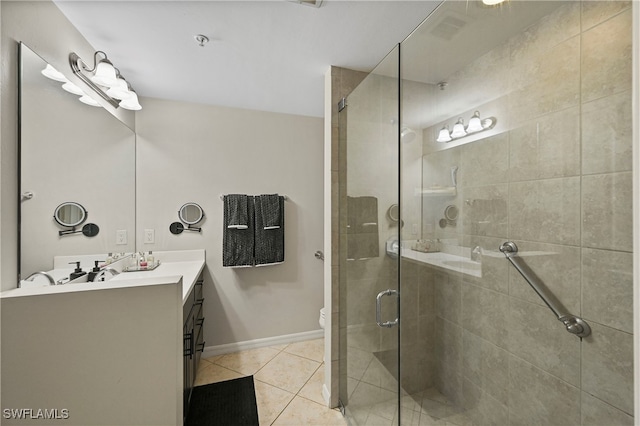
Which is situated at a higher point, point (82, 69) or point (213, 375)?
point (82, 69)

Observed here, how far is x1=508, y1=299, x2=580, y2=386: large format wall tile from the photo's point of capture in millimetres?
828

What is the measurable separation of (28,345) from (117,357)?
29 cm

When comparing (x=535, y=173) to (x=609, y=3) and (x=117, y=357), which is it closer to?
(x=609, y=3)

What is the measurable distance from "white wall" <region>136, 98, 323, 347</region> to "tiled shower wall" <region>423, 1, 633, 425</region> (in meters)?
1.73

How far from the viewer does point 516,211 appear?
0.93m

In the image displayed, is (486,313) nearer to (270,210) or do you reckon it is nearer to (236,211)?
(270,210)

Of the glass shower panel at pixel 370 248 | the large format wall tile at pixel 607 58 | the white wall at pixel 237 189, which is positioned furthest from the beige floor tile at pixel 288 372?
the large format wall tile at pixel 607 58

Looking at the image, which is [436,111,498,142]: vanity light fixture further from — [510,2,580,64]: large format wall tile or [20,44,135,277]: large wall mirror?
[20,44,135,277]: large wall mirror

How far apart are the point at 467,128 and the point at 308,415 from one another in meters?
1.98

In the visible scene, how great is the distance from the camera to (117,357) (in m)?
1.03

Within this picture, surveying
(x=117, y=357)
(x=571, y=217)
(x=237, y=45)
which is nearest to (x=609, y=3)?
(x=571, y=217)

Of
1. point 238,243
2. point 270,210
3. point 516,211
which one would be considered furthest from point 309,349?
point 516,211

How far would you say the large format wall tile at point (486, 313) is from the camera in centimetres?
104

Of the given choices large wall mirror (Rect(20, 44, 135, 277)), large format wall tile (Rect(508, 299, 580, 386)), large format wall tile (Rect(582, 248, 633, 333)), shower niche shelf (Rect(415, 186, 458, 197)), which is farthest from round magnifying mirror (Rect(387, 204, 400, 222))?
large wall mirror (Rect(20, 44, 135, 277))
